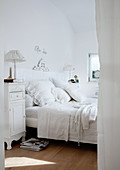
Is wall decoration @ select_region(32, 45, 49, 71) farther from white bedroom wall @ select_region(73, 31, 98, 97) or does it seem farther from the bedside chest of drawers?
white bedroom wall @ select_region(73, 31, 98, 97)

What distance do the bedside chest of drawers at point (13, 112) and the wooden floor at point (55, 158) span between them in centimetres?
20

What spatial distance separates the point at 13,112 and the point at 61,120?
0.74 meters

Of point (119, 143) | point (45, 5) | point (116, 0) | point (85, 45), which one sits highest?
point (45, 5)

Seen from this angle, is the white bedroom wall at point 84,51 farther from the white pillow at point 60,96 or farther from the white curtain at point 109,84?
the white curtain at point 109,84

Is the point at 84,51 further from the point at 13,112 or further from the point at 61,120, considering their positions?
the point at 13,112

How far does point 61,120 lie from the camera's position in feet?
9.43

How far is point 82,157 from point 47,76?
8.41 ft

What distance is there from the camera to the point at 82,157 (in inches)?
98.0

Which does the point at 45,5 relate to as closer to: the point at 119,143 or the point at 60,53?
the point at 60,53

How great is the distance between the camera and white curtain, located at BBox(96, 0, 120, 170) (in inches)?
41.4

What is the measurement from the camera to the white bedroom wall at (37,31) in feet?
11.4

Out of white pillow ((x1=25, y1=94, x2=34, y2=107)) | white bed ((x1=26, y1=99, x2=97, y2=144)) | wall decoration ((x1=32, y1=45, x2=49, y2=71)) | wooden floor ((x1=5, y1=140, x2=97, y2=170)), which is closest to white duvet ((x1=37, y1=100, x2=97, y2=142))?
white bed ((x1=26, y1=99, x2=97, y2=144))

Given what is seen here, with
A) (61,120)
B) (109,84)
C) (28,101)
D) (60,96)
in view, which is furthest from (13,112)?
(109,84)

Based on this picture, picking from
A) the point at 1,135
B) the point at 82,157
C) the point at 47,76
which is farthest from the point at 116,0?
the point at 47,76
